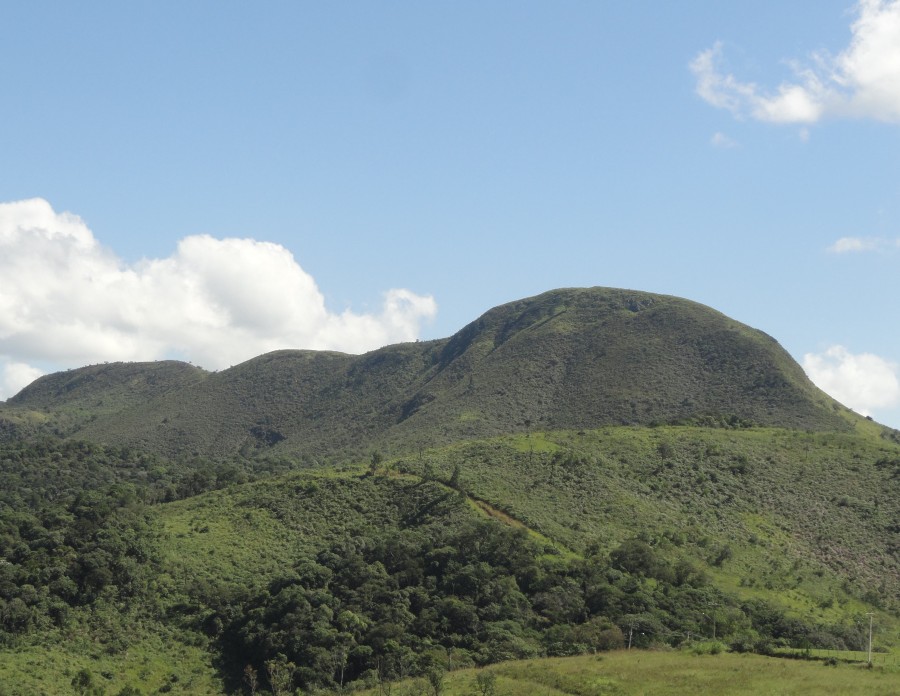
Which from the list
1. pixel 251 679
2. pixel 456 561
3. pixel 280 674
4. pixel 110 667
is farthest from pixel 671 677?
pixel 110 667

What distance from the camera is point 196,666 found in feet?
217

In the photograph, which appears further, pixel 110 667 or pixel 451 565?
pixel 451 565

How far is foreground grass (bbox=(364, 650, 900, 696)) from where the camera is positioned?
152 feet

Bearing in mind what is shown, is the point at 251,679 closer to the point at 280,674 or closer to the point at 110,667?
the point at 280,674

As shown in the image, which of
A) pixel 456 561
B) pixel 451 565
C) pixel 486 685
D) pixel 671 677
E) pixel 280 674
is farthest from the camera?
pixel 456 561

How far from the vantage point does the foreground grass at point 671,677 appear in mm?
46312

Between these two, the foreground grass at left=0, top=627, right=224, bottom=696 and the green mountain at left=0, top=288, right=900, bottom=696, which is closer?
the foreground grass at left=0, top=627, right=224, bottom=696

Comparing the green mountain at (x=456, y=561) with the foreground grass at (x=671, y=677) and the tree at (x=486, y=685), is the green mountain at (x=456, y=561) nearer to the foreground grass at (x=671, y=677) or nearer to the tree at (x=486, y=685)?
the tree at (x=486, y=685)

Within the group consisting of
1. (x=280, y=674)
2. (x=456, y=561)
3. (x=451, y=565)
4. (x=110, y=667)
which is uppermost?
(x=456, y=561)

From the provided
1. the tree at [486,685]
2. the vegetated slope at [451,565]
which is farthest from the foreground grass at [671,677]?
the vegetated slope at [451,565]

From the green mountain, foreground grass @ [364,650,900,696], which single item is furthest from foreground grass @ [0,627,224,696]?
foreground grass @ [364,650,900,696]

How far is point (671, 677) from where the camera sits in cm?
5041

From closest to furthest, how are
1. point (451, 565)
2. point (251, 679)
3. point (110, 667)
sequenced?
point (251, 679), point (110, 667), point (451, 565)

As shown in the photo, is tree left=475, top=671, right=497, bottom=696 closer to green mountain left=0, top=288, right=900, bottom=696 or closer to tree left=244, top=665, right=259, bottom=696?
green mountain left=0, top=288, right=900, bottom=696
